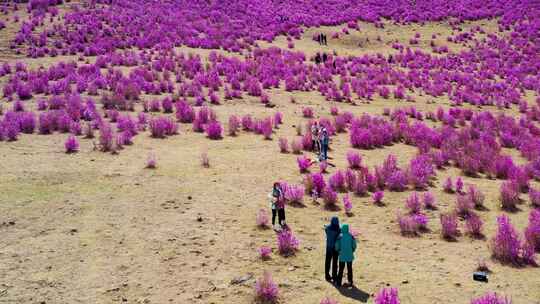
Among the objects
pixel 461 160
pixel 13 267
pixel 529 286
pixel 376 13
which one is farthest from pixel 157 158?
pixel 376 13

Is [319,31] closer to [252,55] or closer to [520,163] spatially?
[252,55]

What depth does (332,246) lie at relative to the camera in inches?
369

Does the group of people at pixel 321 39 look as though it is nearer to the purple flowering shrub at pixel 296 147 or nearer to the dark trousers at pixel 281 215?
the purple flowering shrub at pixel 296 147

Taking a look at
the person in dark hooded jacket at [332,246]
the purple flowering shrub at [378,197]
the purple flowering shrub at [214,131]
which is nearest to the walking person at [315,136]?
the purple flowering shrub at [214,131]

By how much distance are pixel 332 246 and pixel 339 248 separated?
0.19m

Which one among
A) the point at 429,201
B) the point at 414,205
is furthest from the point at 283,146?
the point at 414,205

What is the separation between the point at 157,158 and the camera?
17438 mm

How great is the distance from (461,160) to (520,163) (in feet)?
9.16

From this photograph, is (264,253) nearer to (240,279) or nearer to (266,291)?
(240,279)

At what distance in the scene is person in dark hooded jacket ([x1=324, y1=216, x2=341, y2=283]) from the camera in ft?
30.2

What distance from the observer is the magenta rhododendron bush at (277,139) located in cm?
1098

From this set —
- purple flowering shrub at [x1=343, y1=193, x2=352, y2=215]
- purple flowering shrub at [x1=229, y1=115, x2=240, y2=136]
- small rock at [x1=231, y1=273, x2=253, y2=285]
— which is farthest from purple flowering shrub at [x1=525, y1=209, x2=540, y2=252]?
purple flowering shrub at [x1=229, y1=115, x2=240, y2=136]

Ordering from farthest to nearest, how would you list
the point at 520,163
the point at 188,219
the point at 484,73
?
the point at 484,73
the point at 520,163
the point at 188,219

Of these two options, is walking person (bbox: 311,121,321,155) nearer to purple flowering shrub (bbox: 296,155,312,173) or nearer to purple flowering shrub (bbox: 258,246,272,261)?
purple flowering shrub (bbox: 296,155,312,173)
